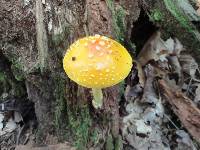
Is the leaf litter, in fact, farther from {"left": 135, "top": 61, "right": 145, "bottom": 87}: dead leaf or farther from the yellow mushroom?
the yellow mushroom

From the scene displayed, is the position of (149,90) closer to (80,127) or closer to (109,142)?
(109,142)

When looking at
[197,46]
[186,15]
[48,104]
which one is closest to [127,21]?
[186,15]

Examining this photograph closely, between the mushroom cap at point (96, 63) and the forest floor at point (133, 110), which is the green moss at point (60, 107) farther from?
the mushroom cap at point (96, 63)

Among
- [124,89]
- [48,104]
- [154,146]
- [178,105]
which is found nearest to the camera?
[48,104]

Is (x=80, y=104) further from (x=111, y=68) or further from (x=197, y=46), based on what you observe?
(x=197, y=46)

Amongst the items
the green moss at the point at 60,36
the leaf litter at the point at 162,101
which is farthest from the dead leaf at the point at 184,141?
the green moss at the point at 60,36

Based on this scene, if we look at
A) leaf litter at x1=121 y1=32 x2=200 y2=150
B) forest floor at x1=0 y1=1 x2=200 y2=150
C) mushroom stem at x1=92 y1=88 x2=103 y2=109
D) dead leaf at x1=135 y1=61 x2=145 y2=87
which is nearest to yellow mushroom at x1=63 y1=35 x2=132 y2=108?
mushroom stem at x1=92 y1=88 x2=103 y2=109

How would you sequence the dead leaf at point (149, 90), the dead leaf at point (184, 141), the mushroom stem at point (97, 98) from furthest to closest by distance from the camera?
the dead leaf at point (149, 90), the dead leaf at point (184, 141), the mushroom stem at point (97, 98)
